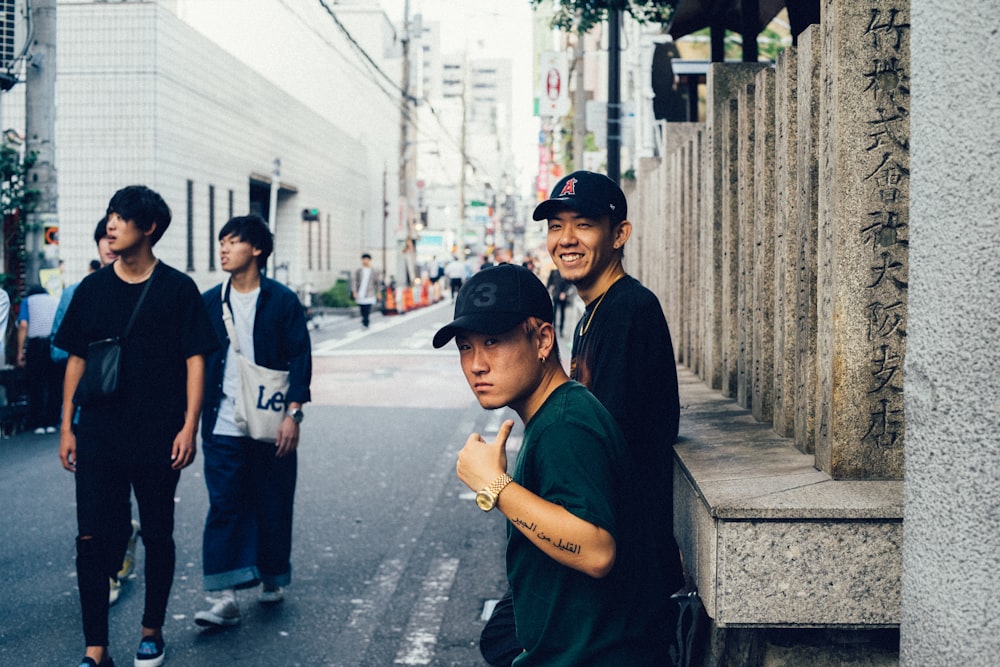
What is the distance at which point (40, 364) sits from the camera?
11.0m

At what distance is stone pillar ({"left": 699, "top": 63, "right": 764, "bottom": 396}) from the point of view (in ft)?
15.7

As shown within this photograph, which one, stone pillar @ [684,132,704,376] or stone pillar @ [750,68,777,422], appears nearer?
stone pillar @ [750,68,777,422]

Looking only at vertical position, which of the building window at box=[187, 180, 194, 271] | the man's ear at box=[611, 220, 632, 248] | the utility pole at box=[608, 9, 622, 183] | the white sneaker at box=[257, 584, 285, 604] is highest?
the utility pole at box=[608, 9, 622, 183]

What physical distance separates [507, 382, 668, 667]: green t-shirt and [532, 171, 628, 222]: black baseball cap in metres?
1.09

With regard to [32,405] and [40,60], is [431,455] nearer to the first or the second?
[32,405]

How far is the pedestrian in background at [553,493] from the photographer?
2.16 metres

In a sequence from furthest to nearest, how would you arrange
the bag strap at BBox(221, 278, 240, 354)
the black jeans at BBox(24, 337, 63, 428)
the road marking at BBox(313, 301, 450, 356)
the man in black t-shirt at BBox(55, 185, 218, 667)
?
the road marking at BBox(313, 301, 450, 356)
the black jeans at BBox(24, 337, 63, 428)
the bag strap at BBox(221, 278, 240, 354)
the man in black t-shirt at BBox(55, 185, 218, 667)

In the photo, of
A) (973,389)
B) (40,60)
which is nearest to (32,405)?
Result: (40,60)

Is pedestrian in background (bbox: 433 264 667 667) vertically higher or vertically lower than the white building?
lower

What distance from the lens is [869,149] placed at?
2979mm

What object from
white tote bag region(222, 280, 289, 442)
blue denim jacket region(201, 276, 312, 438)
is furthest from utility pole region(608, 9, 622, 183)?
white tote bag region(222, 280, 289, 442)

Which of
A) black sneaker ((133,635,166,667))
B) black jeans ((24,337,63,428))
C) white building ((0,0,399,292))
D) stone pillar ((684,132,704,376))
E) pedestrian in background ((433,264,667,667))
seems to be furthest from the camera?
white building ((0,0,399,292))

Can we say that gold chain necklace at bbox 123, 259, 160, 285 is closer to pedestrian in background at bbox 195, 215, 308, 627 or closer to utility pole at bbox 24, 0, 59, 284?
pedestrian in background at bbox 195, 215, 308, 627

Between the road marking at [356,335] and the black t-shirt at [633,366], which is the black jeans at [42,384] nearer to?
the road marking at [356,335]
